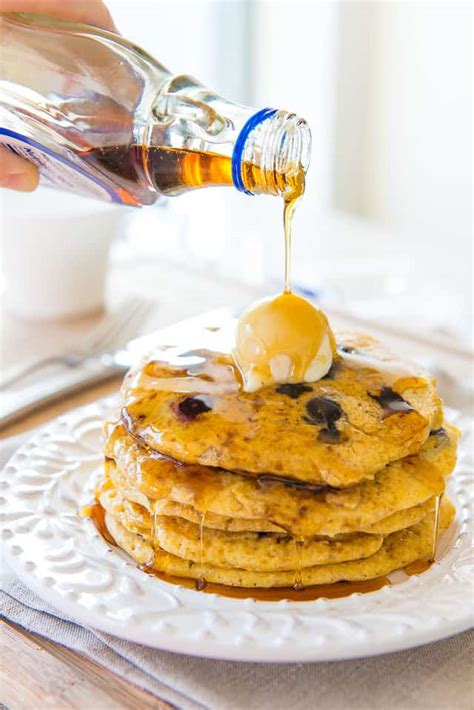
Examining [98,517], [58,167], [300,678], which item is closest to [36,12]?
[58,167]

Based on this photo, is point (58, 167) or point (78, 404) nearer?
point (58, 167)

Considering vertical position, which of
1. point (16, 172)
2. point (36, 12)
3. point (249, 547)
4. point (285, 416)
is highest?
point (36, 12)

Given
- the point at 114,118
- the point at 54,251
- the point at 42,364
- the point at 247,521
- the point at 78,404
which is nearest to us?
the point at 247,521

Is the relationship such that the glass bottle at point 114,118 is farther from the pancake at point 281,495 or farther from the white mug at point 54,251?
the white mug at point 54,251

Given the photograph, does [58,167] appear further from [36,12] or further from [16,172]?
[36,12]

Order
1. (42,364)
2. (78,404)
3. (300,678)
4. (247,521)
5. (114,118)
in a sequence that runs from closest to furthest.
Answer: (300,678), (247,521), (114,118), (78,404), (42,364)

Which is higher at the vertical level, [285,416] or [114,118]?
[114,118]
